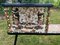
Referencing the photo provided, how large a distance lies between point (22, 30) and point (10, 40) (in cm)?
109

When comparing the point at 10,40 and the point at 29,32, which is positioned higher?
the point at 29,32

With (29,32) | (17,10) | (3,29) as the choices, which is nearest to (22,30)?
(29,32)

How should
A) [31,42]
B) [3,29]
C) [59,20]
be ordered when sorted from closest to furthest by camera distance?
1. [31,42]
2. [3,29]
3. [59,20]

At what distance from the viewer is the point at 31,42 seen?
481 centimetres

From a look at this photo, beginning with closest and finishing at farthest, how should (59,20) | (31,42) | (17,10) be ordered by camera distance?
(17,10), (31,42), (59,20)

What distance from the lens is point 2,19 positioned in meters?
6.24

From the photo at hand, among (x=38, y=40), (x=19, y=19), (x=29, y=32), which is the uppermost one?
(x=19, y=19)

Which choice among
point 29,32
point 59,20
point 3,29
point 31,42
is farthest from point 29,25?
point 59,20

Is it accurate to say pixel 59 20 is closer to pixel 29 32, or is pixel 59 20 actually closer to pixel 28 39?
pixel 28 39

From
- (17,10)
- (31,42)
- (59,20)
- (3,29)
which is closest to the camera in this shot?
(17,10)

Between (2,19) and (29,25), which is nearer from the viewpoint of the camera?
(29,25)

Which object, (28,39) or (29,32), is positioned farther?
(28,39)

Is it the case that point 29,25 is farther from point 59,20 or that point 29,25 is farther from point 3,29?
point 59,20

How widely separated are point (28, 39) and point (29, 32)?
3.42ft
